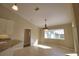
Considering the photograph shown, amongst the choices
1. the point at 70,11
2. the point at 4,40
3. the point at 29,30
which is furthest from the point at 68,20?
the point at 4,40

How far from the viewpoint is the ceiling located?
1.30 metres

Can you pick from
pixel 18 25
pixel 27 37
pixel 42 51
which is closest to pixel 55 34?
pixel 42 51

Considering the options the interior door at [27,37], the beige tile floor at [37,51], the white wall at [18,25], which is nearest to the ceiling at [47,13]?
the white wall at [18,25]

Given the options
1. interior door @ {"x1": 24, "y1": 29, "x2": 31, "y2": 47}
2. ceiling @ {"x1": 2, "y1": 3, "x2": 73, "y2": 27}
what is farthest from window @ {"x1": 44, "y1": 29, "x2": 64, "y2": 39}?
interior door @ {"x1": 24, "y1": 29, "x2": 31, "y2": 47}

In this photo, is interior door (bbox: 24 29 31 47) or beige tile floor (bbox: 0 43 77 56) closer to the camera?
beige tile floor (bbox: 0 43 77 56)

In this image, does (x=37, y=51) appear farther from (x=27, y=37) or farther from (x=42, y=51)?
(x=27, y=37)

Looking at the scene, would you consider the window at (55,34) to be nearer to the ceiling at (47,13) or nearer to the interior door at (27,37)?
the ceiling at (47,13)

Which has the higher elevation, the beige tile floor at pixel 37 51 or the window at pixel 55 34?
the window at pixel 55 34

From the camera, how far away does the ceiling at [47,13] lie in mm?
1299

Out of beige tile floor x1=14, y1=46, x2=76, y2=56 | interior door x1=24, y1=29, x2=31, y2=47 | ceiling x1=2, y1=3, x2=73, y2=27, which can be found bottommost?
beige tile floor x1=14, y1=46, x2=76, y2=56

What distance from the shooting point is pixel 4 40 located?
4.40 feet

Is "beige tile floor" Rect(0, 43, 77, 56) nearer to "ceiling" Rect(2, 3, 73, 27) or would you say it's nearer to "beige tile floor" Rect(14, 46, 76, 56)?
"beige tile floor" Rect(14, 46, 76, 56)

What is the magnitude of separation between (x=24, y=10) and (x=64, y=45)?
31.8 inches

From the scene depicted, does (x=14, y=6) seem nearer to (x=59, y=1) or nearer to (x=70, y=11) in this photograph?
(x=59, y=1)
